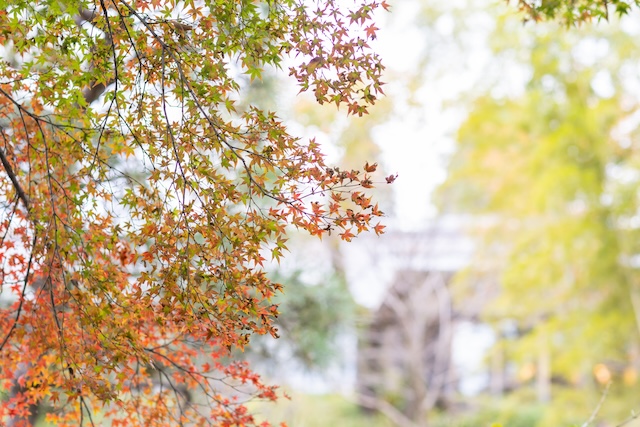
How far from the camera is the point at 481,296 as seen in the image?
1230 centimetres

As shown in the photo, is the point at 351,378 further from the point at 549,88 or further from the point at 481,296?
the point at 549,88

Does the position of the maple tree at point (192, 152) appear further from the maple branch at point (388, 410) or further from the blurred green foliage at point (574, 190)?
the maple branch at point (388, 410)

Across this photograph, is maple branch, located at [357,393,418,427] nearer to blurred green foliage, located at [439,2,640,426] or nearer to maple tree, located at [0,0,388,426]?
blurred green foliage, located at [439,2,640,426]

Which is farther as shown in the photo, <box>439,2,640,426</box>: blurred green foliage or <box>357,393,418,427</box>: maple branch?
<box>357,393,418,427</box>: maple branch

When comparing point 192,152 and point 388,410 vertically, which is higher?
point 388,410

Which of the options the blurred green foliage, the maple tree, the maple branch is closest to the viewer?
the maple tree

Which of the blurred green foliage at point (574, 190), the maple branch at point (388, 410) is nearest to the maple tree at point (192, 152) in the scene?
the blurred green foliage at point (574, 190)

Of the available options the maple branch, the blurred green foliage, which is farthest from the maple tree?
the maple branch

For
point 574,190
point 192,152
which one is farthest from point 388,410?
point 192,152

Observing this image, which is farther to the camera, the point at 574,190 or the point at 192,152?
the point at 574,190

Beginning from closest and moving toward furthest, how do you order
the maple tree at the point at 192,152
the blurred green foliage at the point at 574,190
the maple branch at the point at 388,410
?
the maple tree at the point at 192,152, the blurred green foliage at the point at 574,190, the maple branch at the point at 388,410

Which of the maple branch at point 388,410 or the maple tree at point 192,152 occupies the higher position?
the maple branch at point 388,410

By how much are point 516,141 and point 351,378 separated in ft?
21.5

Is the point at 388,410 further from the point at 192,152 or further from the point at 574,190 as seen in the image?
the point at 192,152
